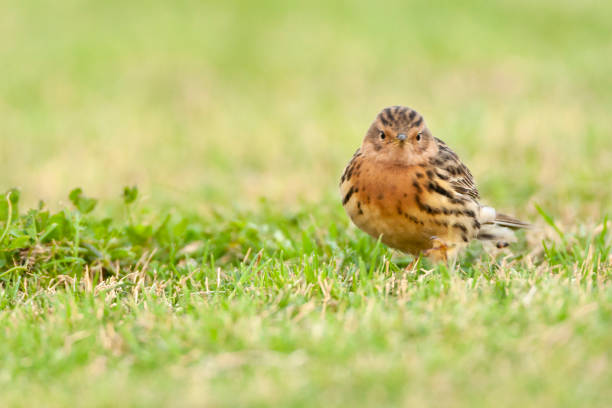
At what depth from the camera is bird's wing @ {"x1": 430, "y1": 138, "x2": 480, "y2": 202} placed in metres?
5.42

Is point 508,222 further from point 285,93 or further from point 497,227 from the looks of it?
point 285,93

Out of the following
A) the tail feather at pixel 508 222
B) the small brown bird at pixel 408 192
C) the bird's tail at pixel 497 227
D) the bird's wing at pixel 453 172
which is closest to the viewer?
the small brown bird at pixel 408 192

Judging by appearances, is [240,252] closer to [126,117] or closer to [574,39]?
[126,117]

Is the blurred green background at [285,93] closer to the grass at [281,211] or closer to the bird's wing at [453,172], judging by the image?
the grass at [281,211]

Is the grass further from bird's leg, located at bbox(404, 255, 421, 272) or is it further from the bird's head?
the bird's head

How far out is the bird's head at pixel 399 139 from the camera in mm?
5309

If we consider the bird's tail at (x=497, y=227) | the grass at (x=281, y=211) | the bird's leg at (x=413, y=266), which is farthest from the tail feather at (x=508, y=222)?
the bird's leg at (x=413, y=266)

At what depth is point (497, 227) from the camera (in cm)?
598

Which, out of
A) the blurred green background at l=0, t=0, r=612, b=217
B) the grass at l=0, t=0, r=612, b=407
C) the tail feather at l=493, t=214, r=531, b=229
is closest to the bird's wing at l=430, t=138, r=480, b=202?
the tail feather at l=493, t=214, r=531, b=229

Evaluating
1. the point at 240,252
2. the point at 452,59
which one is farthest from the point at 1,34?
the point at 240,252

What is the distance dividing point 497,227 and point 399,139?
3.95ft

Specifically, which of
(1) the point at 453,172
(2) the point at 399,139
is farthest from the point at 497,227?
(2) the point at 399,139

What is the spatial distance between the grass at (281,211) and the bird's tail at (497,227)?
121 mm

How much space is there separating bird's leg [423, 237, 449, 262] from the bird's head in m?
0.54
